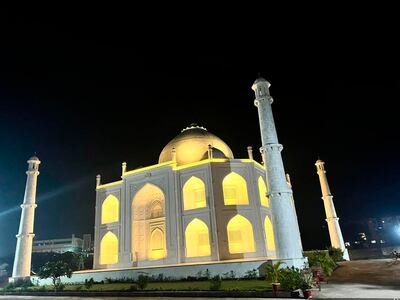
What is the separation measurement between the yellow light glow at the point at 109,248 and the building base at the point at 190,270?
4.39 meters

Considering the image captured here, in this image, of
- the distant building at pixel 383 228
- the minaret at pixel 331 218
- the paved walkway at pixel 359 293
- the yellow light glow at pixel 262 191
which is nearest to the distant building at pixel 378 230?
the distant building at pixel 383 228

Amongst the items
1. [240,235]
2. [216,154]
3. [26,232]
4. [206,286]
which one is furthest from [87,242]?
[206,286]

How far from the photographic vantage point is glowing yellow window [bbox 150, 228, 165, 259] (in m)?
26.9

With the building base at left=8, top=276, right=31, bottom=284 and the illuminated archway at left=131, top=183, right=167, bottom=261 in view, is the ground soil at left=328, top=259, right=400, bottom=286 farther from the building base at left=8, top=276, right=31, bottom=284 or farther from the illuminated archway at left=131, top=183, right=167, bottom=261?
the building base at left=8, top=276, right=31, bottom=284

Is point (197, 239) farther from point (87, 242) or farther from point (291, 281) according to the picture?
point (87, 242)

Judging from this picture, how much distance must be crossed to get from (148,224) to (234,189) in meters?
8.02

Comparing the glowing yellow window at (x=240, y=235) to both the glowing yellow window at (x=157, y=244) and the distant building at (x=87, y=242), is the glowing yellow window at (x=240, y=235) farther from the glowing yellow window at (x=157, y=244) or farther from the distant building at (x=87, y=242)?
the distant building at (x=87, y=242)

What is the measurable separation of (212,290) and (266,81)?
1428 cm

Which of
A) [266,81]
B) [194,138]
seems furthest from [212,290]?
[194,138]

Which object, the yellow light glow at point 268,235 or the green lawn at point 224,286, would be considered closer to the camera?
the green lawn at point 224,286

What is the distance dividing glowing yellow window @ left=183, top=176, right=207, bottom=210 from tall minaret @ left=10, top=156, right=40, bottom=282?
13560 mm

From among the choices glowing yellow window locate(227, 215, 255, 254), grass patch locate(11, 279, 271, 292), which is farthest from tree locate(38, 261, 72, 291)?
glowing yellow window locate(227, 215, 255, 254)

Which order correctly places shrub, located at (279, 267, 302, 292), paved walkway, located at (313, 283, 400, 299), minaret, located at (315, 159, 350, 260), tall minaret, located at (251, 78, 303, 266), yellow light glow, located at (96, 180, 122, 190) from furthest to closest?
A: minaret, located at (315, 159, 350, 260)
yellow light glow, located at (96, 180, 122, 190)
tall minaret, located at (251, 78, 303, 266)
shrub, located at (279, 267, 302, 292)
paved walkway, located at (313, 283, 400, 299)

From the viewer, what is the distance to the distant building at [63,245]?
→ 72125 mm
